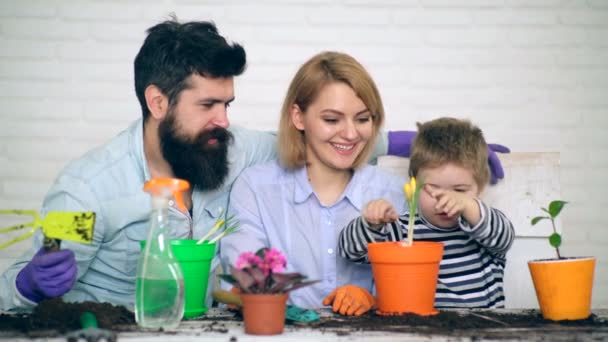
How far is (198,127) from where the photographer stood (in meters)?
2.33

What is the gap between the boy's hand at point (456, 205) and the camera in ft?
5.73

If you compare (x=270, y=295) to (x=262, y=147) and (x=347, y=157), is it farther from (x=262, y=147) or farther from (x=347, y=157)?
(x=262, y=147)

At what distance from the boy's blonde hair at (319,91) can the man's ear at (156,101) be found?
39 cm

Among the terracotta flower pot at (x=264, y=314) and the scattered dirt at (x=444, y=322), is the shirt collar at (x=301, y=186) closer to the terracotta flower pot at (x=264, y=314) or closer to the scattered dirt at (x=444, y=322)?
the scattered dirt at (x=444, y=322)

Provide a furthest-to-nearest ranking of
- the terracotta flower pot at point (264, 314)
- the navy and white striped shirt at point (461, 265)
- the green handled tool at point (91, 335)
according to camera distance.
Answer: the navy and white striped shirt at point (461, 265), the terracotta flower pot at point (264, 314), the green handled tool at point (91, 335)

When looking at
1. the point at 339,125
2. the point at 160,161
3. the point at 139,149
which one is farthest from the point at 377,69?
the point at 139,149

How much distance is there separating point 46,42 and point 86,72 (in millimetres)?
211

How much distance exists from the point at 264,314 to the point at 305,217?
33.5 inches

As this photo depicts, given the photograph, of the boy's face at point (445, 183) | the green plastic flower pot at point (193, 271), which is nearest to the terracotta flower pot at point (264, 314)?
the green plastic flower pot at point (193, 271)

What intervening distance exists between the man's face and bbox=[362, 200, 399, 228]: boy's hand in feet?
2.07

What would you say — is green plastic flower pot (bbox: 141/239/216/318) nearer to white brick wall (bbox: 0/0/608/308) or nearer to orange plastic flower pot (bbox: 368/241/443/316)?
orange plastic flower pot (bbox: 368/241/443/316)

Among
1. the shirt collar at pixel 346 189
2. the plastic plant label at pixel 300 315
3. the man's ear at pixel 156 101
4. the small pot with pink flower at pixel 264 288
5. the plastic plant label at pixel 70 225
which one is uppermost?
the man's ear at pixel 156 101

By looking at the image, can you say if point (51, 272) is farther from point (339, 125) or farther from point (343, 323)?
point (339, 125)

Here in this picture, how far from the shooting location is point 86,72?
3039 mm
